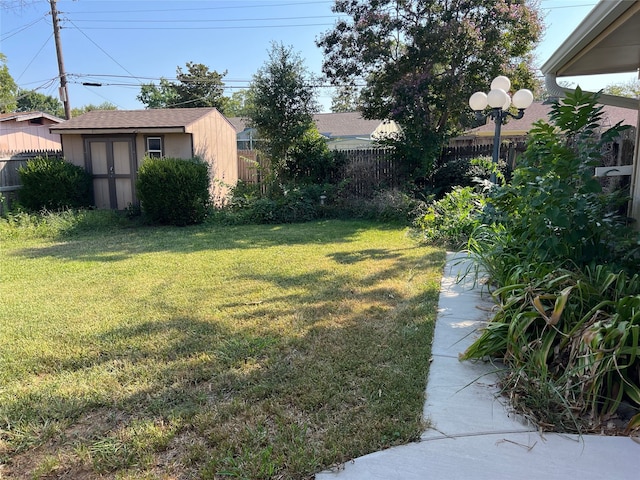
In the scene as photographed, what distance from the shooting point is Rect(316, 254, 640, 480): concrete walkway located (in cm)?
189

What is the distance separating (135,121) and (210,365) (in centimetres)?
1042

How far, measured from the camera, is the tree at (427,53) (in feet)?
34.8

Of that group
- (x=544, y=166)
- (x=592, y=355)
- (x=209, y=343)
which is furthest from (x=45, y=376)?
(x=544, y=166)

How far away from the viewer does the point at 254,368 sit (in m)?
2.96

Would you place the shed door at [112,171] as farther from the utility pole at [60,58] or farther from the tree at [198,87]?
the tree at [198,87]

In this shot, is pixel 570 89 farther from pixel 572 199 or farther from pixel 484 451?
pixel 484 451

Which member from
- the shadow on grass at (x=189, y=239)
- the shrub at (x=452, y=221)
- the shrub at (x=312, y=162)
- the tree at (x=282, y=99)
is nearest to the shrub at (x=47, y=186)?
the shadow on grass at (x=189, y=239)

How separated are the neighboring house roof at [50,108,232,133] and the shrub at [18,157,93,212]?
4.08 ft

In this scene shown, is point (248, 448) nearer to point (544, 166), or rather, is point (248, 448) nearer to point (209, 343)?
point (209, 343)

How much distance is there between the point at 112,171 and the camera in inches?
457

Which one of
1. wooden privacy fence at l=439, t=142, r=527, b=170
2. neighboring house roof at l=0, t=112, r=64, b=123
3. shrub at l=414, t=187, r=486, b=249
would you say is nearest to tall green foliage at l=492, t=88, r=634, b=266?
shrub at l=414, t=187, r=486, b=249

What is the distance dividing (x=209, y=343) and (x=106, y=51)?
2773 centimetres

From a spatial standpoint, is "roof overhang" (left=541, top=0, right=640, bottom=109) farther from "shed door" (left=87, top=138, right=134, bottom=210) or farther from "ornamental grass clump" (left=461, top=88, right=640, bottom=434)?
"shed door" (left=87, top=138, right=134, bottom=210)

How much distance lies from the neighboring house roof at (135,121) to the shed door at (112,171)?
0.37m
